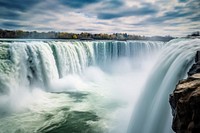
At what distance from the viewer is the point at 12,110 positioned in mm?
10102

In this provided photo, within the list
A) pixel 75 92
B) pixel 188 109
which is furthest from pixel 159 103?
pixel 75 92

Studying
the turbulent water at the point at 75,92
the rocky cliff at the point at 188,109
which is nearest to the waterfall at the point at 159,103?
the turbulent water at the point at 75,92

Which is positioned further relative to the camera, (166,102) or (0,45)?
(0,45)

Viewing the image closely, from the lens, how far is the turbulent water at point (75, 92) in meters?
5.86

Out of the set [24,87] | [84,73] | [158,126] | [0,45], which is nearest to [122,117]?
[158,126]

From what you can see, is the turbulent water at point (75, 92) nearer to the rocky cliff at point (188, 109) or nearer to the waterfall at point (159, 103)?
the waterfall at point (159, 103)

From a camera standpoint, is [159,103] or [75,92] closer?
[159,103]

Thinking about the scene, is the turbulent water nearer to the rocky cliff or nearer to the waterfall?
the waterfall

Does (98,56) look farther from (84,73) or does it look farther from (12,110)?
(12,110)

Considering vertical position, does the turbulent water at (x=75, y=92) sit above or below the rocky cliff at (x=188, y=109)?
below

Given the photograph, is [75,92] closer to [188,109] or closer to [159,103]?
[159,103]

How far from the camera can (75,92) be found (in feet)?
46.4

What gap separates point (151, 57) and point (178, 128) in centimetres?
2409

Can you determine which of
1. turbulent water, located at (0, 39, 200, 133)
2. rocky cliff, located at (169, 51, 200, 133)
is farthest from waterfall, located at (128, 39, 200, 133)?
rocky cliff, located at (169, 51, 200, 133)
